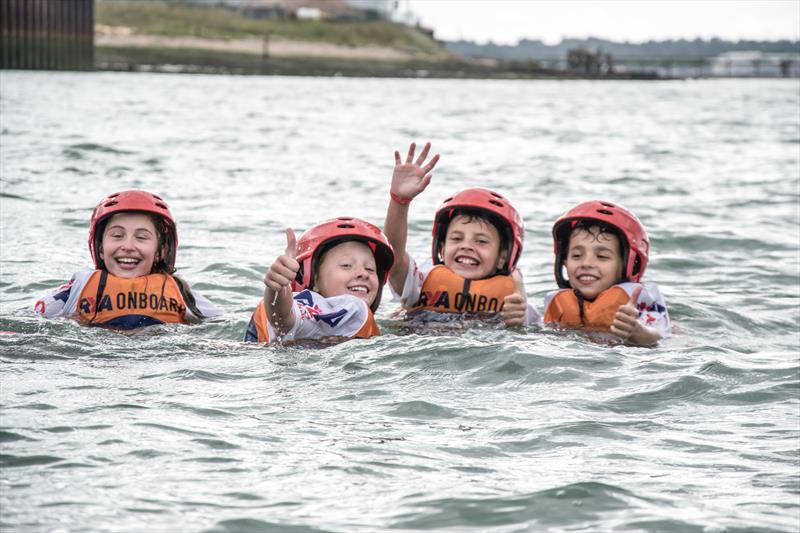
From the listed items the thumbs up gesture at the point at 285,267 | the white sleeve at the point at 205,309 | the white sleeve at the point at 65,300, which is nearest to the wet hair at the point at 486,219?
the white sleeve at the point at 205,309

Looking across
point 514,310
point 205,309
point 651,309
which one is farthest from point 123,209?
point 651,309

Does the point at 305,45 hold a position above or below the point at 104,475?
above

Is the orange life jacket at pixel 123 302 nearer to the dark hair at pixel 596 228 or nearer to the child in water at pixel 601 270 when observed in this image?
the child in water at pixel 601 270

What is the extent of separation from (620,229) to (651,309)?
0.67 metres

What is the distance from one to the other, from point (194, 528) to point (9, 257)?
321 inches

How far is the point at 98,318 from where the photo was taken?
29.3ft

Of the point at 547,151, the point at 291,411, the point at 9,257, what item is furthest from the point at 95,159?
the point at 291,411

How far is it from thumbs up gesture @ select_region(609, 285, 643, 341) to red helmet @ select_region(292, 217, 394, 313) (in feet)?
5.64

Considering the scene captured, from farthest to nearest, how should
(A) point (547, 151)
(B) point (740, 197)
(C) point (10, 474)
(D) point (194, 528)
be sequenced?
(A) point (547, 151) → (B) point (740, 197) → (C) point (10, 474) → (D) point (194, 528)

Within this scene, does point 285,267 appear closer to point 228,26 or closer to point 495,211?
point 495,211

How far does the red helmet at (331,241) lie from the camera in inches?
342

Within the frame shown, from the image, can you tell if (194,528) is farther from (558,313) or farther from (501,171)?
(501,171)

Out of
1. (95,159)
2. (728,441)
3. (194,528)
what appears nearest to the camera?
(194,528)

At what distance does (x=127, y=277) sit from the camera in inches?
358
